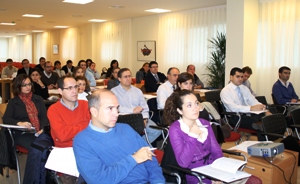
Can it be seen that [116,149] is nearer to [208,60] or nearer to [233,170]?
[233,170]

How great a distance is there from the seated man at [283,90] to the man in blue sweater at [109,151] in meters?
4.65

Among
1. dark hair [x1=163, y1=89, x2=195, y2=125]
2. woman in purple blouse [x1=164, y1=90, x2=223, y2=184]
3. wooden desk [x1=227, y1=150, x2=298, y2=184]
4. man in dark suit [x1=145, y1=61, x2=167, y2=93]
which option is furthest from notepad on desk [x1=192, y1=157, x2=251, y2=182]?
man in dark suit [x1=145, y1=61, x2=167, y2=93]

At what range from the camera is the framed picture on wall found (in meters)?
12.3

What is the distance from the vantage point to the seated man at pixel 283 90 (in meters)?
6.36

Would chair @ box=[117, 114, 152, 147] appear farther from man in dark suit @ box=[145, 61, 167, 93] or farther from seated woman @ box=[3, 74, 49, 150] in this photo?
man in dark suit @ box=[145, 61, 167, 93]

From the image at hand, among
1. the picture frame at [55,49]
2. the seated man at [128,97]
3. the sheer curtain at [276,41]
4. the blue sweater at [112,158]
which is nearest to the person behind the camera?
the blue sweater at [112,158]

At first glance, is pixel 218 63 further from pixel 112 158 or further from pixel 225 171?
pixel 112 158

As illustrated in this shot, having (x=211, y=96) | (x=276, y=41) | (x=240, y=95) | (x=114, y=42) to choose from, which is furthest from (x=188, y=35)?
(x=240, y=95)

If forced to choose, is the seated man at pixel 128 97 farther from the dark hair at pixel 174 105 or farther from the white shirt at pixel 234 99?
the dark hair at pixel 174 105

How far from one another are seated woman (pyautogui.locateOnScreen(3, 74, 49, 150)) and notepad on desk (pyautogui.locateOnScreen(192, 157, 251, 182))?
2.29 meters

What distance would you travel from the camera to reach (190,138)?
2.74 meters

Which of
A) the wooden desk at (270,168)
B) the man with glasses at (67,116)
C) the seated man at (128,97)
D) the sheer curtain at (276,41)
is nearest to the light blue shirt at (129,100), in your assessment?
the seated man at (128,97)

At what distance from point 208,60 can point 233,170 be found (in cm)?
802

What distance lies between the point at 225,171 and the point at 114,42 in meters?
12.4
